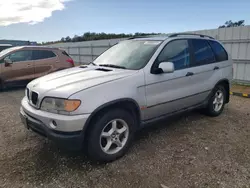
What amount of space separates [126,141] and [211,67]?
2.53 meters

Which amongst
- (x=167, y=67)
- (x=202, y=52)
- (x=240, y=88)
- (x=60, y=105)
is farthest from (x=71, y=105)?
(x=240, y=88)

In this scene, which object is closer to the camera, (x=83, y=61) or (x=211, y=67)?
(x=211, y=67)

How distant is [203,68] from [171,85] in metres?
1.08

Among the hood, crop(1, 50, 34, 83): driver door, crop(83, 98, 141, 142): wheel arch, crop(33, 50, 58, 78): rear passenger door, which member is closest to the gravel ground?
crop(83, 98, 141, 142): wheel arch

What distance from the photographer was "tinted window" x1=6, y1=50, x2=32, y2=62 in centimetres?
802

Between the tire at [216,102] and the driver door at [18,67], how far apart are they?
21.7ft

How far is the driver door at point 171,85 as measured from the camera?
3328mm

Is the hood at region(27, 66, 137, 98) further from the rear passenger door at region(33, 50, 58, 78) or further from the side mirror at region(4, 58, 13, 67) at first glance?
the rear passenger door at region(33, 50, 58, 78)

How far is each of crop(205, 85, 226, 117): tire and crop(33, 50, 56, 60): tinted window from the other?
259 inches

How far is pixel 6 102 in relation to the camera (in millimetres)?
6395

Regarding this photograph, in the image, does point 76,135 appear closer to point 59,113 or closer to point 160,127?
point 59,113

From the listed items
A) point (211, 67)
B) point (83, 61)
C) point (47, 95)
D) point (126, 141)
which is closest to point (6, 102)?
point (47, 95)

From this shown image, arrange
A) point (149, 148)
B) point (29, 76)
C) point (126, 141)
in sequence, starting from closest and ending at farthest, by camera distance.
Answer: point (126, 141), point (149, 148), point (29, 76)

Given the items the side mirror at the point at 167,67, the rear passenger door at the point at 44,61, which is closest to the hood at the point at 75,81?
the side mirror at the point at 167,67
